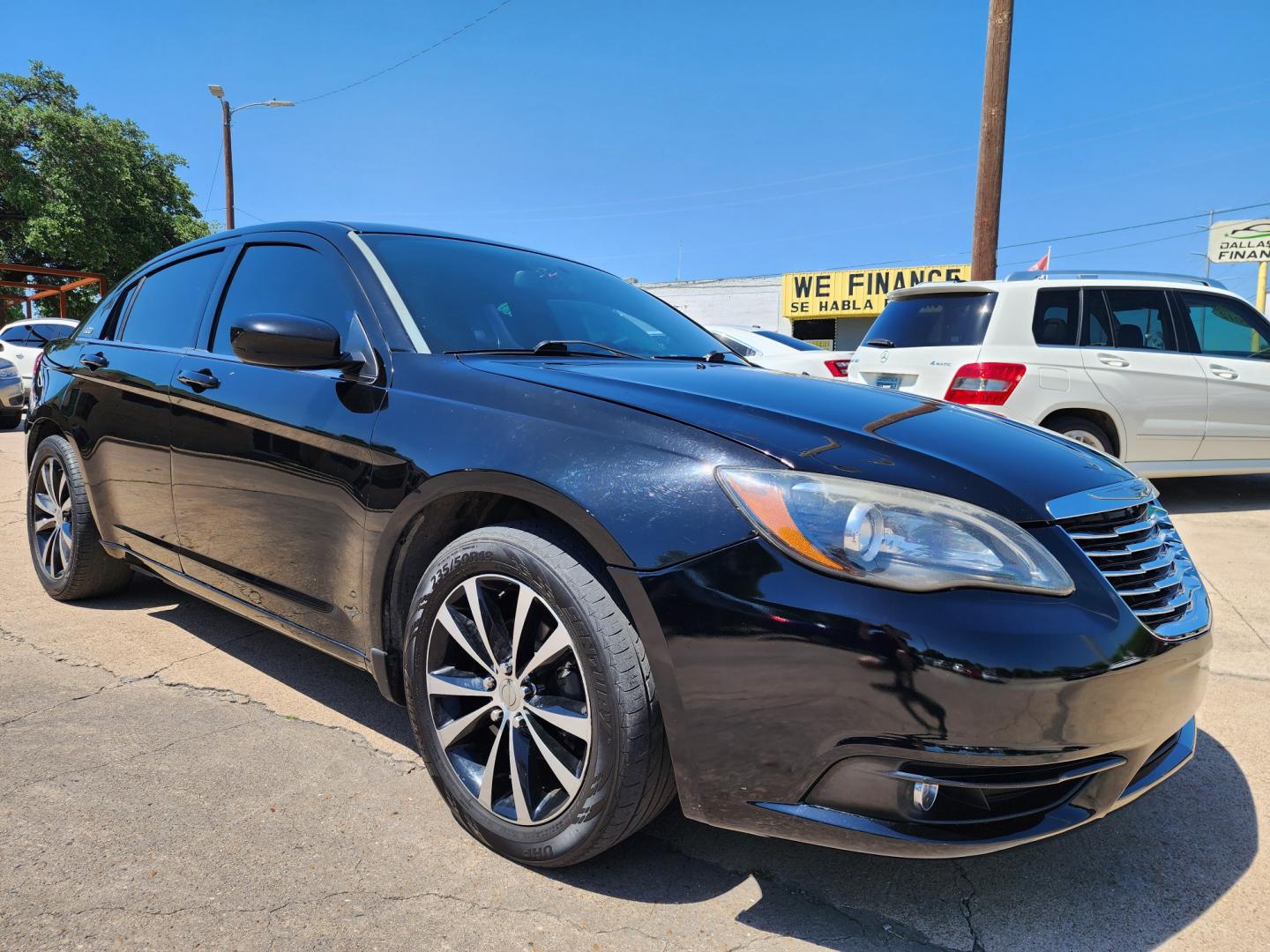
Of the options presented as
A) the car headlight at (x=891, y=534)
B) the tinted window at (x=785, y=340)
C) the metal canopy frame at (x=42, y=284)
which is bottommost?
the car headlight at (x=891, y=534)

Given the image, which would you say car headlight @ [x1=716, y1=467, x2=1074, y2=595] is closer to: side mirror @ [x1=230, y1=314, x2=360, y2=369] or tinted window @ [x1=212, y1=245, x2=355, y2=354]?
side mirror @ [x1=230, y1=314, x2=360, y2=369]

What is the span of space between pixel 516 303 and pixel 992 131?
8.41 meters

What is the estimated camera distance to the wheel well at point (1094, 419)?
6.58m

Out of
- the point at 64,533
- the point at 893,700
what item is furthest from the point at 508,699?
the point at 64,533

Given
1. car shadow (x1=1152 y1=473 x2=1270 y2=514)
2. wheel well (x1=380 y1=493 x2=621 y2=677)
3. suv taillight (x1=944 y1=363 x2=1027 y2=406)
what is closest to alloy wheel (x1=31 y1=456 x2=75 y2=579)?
wheel well (x1=380 y1=493 x2=621 y2=677)

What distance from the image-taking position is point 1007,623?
1573 millimetres

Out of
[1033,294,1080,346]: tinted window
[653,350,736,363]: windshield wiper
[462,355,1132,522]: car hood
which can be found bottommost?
[462,355,1132,522]: car hood

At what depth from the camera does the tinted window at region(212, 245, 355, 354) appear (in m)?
2.70

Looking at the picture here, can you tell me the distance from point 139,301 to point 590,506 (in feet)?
9.86

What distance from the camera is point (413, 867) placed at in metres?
2.05

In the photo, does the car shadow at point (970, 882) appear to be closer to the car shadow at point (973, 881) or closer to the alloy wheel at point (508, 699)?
the car shadow at point (973, 881)

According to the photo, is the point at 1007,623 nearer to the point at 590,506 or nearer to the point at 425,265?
the point at 590,506

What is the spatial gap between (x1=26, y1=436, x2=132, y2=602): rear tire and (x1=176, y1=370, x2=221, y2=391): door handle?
3.64 ft

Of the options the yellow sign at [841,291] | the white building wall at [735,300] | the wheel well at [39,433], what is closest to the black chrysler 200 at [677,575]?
the wheel well at [39,433]
